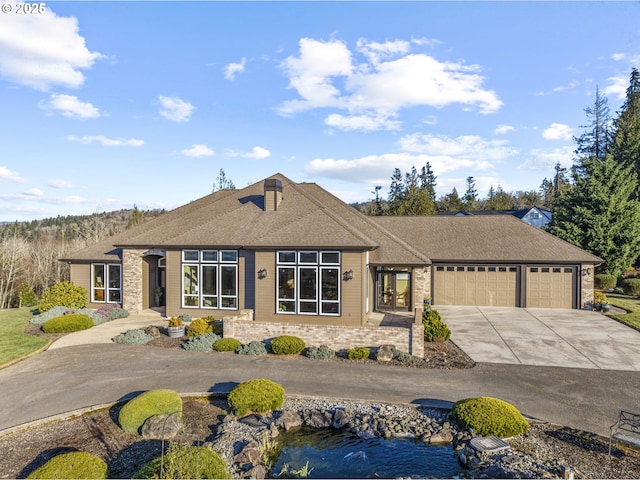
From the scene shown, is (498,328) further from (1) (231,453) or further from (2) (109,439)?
(2) (109,439)

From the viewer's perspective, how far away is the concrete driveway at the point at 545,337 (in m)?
12.7

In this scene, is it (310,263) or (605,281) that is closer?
(310,263)

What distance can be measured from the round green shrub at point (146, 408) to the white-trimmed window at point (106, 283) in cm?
1352

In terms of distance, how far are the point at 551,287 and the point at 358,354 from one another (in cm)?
1494

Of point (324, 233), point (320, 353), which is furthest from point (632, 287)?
point (320, 353)

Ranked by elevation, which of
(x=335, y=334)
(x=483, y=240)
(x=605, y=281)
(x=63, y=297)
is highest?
(x=483, y=240)

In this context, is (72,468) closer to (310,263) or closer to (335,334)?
(335,334)

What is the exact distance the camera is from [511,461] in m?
6.82

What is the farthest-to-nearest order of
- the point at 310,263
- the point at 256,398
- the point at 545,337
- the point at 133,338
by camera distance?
the point at 310,263
the point at 545,337
the point at 133,338
the point at 256,398

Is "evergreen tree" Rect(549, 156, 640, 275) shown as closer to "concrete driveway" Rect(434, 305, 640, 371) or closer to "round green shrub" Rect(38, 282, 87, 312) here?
"concrete driveway" Rect(434, 305, 640, 371)

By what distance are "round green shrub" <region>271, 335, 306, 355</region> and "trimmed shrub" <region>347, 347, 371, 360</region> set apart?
5.53 ft

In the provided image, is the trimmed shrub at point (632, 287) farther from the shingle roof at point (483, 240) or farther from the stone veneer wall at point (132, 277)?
the stone veneer wall at point (132, 277)

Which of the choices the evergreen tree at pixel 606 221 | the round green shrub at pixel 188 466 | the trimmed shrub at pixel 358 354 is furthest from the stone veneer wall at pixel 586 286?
the round green shrub at pixel 188 466

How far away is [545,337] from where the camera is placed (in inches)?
605
